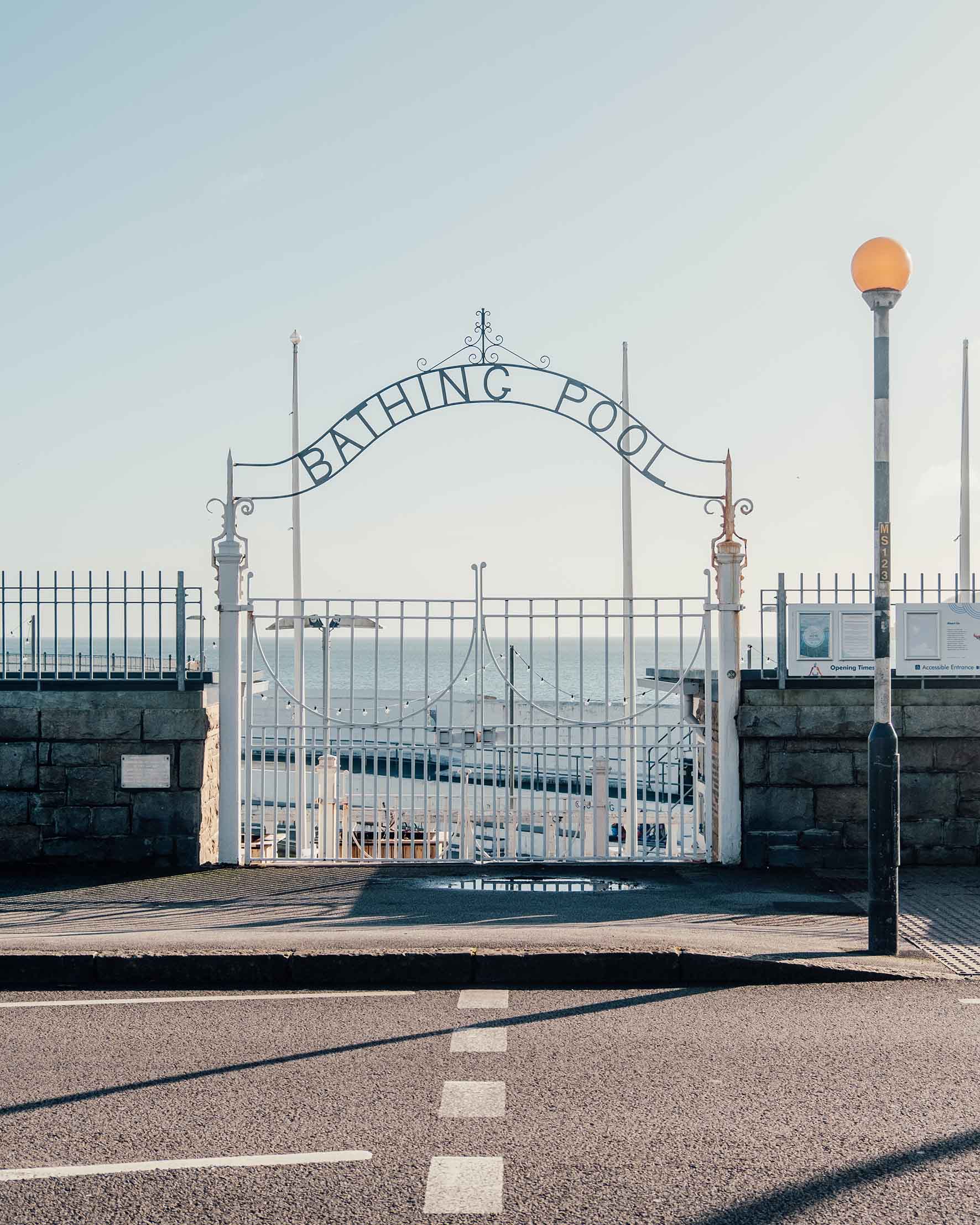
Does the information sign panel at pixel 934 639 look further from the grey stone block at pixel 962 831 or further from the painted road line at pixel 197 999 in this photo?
the painted road line at pixel 197 999

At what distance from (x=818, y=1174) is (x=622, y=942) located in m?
3.23

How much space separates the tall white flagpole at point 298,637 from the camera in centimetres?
1117

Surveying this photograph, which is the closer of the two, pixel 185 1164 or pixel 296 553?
pixel 185 1164

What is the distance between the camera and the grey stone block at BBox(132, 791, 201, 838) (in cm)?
1067

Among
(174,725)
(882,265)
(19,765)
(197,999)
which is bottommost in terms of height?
(197,999)

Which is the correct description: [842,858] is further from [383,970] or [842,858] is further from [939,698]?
[383,970]

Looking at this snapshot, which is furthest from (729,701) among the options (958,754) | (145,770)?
(145,770)

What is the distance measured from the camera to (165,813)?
421 inches

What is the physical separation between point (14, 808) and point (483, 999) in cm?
550

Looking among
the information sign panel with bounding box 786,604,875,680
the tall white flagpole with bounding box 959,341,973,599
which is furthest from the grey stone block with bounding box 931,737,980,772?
the tall white flagpole with bounding box 959,341,973,599

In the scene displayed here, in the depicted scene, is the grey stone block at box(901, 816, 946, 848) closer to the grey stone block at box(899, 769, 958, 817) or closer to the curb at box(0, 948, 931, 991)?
the grey stone block at box(899, 769, 958, 817)

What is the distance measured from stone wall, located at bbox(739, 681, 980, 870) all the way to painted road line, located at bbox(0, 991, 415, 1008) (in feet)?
15.6

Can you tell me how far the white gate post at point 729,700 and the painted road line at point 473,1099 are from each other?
19.3ft

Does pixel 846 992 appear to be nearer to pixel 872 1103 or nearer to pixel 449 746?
pixel 872 1103
